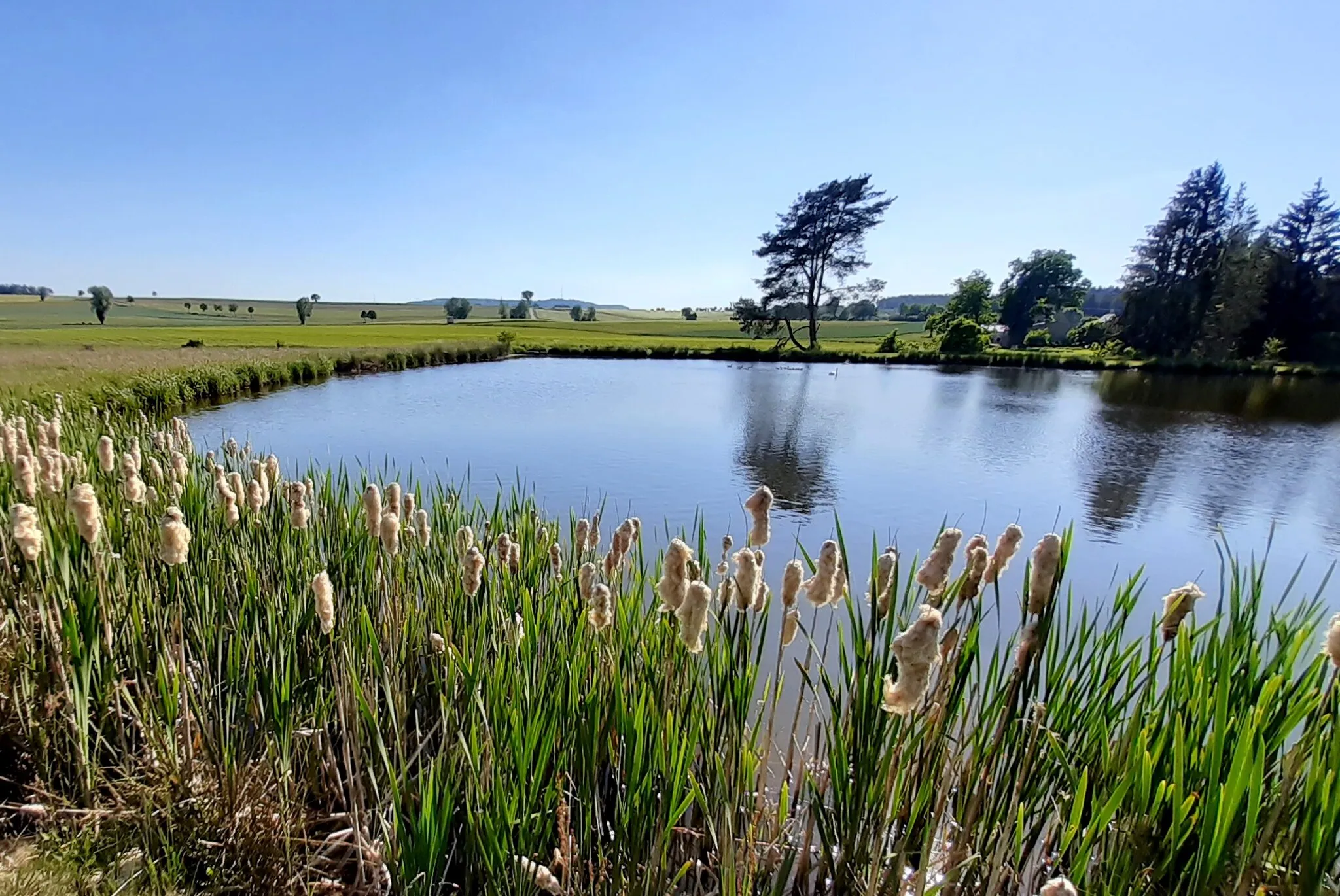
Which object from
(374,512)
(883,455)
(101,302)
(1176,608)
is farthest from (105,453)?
(101,302)

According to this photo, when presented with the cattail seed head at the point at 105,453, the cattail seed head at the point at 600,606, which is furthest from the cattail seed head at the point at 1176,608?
the cattail seed head at the point at 105,453

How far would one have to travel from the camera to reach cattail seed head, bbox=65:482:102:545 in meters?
1.95

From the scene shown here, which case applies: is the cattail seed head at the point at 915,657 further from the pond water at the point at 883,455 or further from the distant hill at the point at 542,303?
the distant hill at the point at 542,303

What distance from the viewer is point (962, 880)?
176cm

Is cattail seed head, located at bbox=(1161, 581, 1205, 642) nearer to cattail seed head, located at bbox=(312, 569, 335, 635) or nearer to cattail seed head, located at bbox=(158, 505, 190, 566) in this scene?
cattail seed head, located at bbox=(312, 569, 335, 635)

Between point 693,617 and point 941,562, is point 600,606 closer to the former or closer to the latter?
point 693,617

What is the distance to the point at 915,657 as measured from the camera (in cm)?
121

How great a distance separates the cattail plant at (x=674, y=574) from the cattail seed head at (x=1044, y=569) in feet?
2.59

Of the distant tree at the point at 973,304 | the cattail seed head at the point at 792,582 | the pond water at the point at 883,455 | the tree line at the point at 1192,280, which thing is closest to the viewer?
the cattail seed head at the point at 792,582

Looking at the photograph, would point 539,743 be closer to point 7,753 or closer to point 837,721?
point 837,721

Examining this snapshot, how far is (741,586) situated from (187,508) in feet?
11.9

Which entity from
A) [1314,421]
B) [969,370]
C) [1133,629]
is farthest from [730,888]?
[969,370]

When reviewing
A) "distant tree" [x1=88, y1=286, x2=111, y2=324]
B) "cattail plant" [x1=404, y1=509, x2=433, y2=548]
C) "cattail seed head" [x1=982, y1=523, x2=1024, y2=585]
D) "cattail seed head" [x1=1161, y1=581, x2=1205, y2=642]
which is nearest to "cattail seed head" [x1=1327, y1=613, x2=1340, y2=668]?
"cattail seed head" [x1=1161, y1=581, x2=1205, y2=642]

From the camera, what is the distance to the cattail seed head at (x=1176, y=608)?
150 cm
